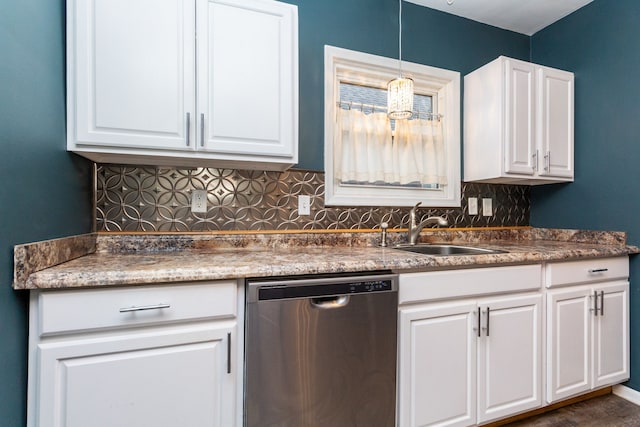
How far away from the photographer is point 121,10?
1323 mm

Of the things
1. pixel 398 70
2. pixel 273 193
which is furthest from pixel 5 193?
pixel 398 70

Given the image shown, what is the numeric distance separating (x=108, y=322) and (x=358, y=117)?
1.75 metres

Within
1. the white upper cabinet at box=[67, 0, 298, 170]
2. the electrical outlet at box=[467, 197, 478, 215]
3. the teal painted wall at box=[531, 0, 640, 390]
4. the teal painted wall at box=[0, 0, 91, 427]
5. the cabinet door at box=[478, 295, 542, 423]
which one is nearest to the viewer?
the teal painted wall at box=[0, 0, 91, 427]

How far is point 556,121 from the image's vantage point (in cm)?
228

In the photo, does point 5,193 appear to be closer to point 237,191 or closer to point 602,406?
point 237,191

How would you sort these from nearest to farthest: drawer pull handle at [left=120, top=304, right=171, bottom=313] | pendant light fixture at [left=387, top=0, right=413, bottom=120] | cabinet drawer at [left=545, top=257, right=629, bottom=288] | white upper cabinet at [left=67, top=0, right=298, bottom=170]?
drawer pull handle at [left=120, top=304, right=171, bottom=313]
white upper cabinet at [left=67, top=0, right=298, bottom=170]
cabinet drawer at [left=545, top=257, right=629, bottom=288]
pendant light fixture at [left=387, top=0, right=413, bottom=120]

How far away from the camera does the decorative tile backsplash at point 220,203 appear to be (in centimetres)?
165

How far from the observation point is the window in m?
2.07

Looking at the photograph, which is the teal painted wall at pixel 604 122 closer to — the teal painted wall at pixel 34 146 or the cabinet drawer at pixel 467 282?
the cabinet drawer at pixel 467 282

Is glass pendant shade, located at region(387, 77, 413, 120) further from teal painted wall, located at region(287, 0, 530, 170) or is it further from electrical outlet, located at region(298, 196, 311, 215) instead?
electrical outlet, located at region(298, 196, 311, 215)

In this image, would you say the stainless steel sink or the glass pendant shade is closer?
the glass pendant shade

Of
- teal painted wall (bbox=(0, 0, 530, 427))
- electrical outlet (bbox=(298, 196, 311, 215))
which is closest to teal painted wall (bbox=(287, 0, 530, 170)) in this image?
teal painted wall (bbox=(0, 0, 530, 427))

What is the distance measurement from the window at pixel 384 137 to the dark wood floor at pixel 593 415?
1365mm

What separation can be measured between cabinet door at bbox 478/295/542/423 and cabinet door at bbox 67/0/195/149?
1.70 metres
